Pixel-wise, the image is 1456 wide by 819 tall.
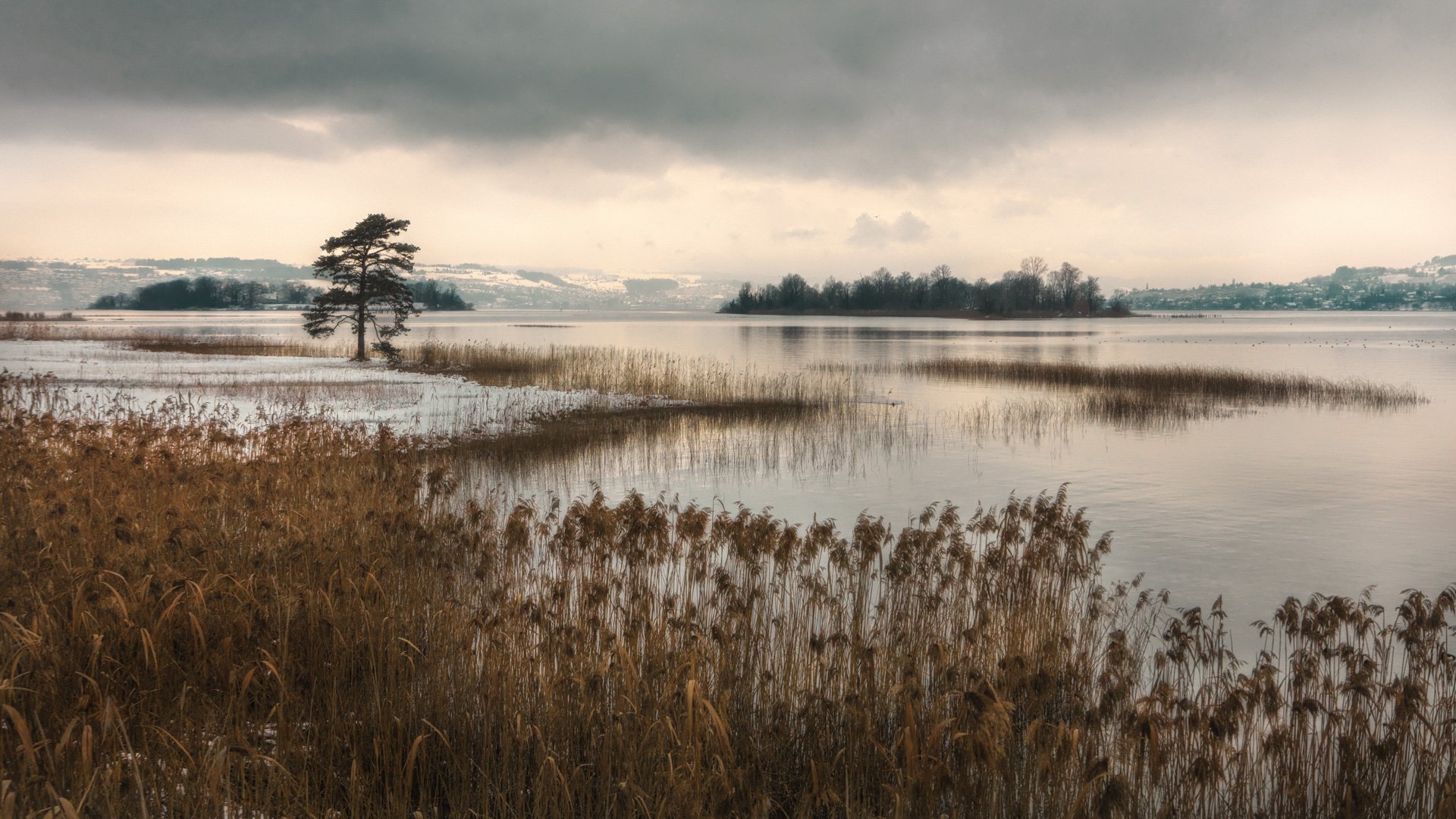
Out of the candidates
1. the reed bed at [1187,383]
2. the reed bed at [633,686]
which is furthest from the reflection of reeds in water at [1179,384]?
the reed bed at [633,686]

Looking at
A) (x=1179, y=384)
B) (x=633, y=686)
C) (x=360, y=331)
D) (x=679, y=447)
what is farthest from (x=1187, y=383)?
(x=360, y=331)

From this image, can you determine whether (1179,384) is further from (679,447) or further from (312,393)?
(312,393)

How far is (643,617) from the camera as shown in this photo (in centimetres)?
643

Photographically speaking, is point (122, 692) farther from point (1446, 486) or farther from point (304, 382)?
point (304, 382)

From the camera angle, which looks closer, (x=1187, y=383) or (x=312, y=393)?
(x=312, y=393)

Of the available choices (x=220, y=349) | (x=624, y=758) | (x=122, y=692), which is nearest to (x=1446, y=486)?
(x=624, y=758)

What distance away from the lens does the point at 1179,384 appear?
32875 millimetres

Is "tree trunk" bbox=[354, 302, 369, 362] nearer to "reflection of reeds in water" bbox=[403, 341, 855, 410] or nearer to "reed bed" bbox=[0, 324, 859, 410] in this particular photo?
"reed bed" bbox=[0, 324, 859, 410]

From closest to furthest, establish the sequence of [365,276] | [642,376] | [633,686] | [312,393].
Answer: [633,686] → [312,393] → [642,376] → [365,276]

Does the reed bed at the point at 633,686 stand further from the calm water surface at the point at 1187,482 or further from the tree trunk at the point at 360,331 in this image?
the tree trunk at the point at 360,331

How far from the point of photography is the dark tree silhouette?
4216 cm

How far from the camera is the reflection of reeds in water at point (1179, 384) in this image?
28.9 metres

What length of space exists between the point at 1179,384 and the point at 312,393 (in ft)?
99.7

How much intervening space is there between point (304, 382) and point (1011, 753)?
28.3 meters
